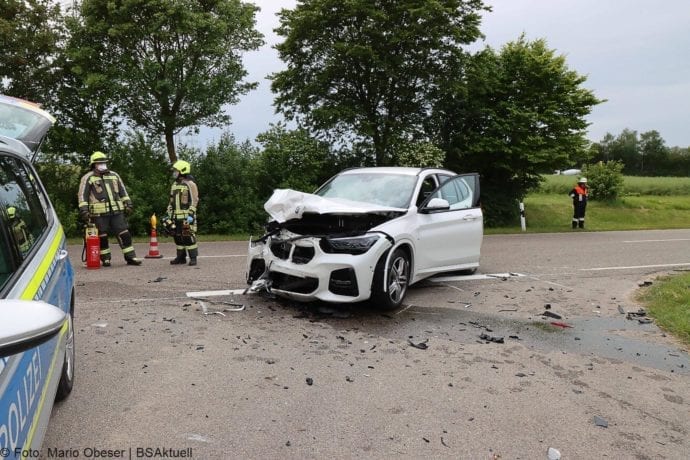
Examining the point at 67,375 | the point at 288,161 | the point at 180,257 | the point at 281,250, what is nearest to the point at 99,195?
the point at 180,257

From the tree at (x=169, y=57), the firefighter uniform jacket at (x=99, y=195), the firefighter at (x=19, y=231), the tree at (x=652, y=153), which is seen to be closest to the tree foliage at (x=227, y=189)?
the tree at (x=169, y=57)

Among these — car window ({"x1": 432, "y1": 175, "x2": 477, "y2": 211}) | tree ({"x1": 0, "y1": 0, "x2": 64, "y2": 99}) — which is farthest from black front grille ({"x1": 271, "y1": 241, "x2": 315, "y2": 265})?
tree ({"x1": 0, "y1": 0, "x2": 64, "y2": 99})

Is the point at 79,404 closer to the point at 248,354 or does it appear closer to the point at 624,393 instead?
the point at 248,354

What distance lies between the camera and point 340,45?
62.7 feet

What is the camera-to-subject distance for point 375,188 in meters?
7.39

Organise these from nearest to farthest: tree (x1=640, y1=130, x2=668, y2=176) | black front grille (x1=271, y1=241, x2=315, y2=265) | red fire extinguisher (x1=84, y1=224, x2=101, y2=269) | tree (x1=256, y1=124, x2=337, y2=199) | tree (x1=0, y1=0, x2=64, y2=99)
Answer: black front grille (x1=271, y1=241, x2=315, y2=265) < red fire extinguisher (x1=84, y1=224, x2=101, y2=269) < tree (x1=0, y1=0, x2=64, y2=99) < tree (x1=256, y1=124, x2=337, y2=199) < tree (x1=640, y1=130, x2=668, y2=176)

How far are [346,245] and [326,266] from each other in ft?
1.07

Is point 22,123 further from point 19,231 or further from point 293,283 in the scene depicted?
point 293,283

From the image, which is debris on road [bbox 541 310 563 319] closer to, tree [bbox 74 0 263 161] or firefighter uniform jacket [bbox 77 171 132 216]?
firefighter uniform jacket [bbox 77 171 132 216]

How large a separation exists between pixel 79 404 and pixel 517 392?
310cm

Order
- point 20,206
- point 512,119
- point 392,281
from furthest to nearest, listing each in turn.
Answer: point 512,119 < point 392,281 < point 20,206

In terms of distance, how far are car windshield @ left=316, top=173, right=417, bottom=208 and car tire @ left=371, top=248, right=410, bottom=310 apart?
0.82 m

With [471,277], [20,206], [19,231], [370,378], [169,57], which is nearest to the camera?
[19,231]

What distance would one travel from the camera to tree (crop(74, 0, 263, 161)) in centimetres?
1647
